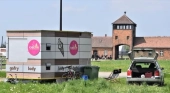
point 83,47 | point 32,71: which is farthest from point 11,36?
point 83,47

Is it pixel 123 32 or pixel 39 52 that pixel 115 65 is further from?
pixel 123 32

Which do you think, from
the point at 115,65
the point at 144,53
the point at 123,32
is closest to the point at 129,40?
the point at 123,32

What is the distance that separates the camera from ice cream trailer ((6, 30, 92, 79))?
68.7ft

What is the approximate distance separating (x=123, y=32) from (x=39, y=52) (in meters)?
81.4

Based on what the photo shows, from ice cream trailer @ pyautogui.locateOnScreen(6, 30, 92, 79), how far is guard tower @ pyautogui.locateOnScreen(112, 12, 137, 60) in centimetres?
7840

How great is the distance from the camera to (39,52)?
20922mm

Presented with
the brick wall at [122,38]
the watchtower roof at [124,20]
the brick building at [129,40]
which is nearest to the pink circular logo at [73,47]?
the brick building at [129,40]

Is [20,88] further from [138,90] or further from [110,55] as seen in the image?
[110,55]

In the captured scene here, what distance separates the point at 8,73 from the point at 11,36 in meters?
1.84

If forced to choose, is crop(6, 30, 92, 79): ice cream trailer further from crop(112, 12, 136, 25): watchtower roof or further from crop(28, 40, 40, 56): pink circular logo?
crop(112, 12, 136, 25): watchtower roof

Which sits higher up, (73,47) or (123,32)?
(123,32)

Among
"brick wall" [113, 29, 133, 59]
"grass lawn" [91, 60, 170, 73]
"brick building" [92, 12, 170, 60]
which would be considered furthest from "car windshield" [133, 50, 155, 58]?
"brick wall" [113, 29, 133, 59]

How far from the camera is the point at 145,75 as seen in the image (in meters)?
21.4

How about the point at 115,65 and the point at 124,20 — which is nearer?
the point at 115,65
